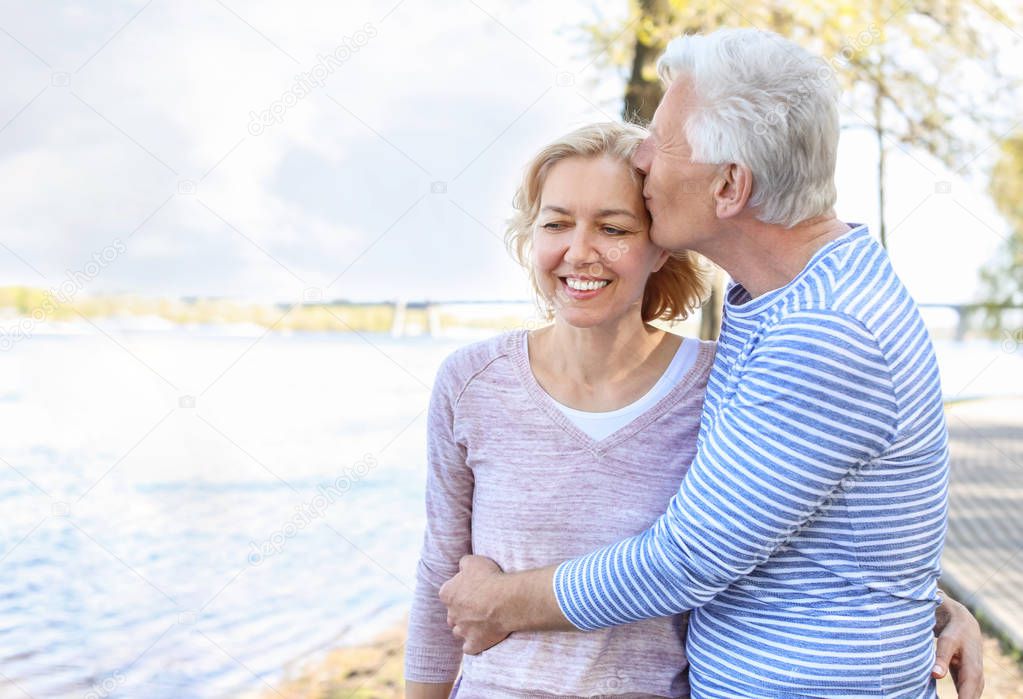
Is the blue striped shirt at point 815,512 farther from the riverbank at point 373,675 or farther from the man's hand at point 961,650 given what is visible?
the riverbank at point 373,675

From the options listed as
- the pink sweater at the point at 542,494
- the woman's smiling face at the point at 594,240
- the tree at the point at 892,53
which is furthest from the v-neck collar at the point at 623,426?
the tree at the point at 892,53

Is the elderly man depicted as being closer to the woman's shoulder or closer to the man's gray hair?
the man's gray hair

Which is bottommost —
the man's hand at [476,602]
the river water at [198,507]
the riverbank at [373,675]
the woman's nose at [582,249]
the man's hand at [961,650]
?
the river water at [198,507]

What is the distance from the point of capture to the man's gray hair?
142 cm

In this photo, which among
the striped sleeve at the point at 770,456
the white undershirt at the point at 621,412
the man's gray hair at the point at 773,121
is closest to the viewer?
the striped sleeve at the point at 770,456

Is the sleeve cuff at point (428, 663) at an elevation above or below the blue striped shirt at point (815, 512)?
below

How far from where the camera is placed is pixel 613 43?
16.8ft

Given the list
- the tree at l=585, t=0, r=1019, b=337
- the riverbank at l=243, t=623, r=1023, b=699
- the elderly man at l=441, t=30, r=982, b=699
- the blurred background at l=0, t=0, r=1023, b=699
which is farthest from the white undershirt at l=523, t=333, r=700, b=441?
the tree at l=585, t=0, r=1019, b=337

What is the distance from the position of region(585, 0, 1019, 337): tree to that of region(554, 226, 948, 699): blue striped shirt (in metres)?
3.26

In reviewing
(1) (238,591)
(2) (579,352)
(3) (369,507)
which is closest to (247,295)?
(3) (369,507)

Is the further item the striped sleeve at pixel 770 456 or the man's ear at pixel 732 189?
the man's ear at pixel 732 189

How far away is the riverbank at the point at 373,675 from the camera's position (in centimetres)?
390

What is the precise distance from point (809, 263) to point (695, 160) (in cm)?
23

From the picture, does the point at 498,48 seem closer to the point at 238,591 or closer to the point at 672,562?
the point at 238,591
